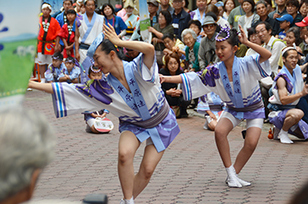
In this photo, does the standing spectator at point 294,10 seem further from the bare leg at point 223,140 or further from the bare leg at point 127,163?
the bare leg at point 127,163

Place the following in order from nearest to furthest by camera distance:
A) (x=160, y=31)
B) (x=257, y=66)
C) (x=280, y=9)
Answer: (x=257, y=66)
(x=280, y=9)
(x=160, y=31)

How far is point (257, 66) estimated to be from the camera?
5.35 m

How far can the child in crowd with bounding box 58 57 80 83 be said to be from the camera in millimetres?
11859

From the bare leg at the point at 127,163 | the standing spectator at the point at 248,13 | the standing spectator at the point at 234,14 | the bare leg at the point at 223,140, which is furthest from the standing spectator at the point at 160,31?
the bare leg at the point at 127,163

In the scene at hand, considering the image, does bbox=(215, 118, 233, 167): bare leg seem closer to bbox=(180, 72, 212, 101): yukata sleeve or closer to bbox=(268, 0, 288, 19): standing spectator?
bbox=(180, 72, 212, 101): yukata sleeve

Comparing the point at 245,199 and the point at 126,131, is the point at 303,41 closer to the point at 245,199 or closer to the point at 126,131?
the point at 245,199

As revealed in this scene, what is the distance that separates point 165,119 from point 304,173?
2182 mm

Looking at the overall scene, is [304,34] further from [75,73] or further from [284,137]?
[75,73]

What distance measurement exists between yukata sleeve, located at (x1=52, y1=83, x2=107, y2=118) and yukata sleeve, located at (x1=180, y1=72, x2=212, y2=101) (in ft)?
3.95

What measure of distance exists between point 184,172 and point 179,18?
21.0 ft

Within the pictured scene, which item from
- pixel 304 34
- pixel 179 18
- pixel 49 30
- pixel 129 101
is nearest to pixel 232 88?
pixel 129 101

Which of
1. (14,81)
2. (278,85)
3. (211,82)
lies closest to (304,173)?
(211,82)

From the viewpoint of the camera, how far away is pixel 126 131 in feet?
14.4

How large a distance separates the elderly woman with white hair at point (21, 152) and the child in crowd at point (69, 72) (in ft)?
35.0
